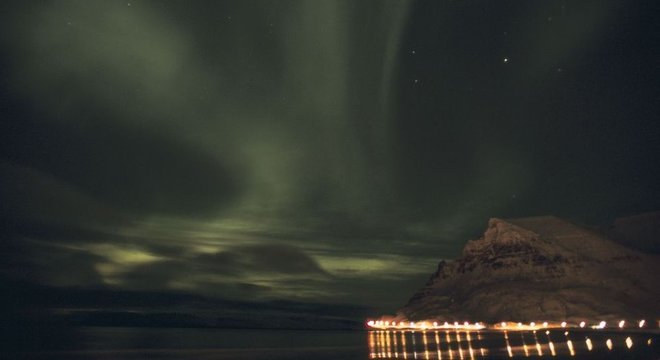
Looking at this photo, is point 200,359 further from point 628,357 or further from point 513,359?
point 628,357

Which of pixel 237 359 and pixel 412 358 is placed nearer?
pixel 412 358

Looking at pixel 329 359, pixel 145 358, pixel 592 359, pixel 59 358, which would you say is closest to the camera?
pixel 592 359

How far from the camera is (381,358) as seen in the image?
289 ft

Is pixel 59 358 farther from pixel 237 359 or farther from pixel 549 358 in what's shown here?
pixel 549 358

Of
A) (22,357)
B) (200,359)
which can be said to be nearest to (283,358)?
(200,359)

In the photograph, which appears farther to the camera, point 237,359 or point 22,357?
point 22,357

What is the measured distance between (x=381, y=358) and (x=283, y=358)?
21.7m

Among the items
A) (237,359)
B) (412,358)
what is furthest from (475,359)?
(237,359)

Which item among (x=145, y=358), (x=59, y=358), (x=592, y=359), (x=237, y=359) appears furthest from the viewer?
(x=59, y=358)

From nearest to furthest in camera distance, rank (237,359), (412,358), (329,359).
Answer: (412,358)
(329,359)
(237,359)

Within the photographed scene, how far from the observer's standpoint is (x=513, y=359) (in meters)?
77.1

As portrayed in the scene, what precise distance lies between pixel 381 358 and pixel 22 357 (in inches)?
3454

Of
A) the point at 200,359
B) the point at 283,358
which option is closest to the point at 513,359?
the point at 283,358

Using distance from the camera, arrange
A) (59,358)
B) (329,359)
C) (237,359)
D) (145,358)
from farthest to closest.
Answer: (59,358) → (145,358) → (237,359) → (329,359)
